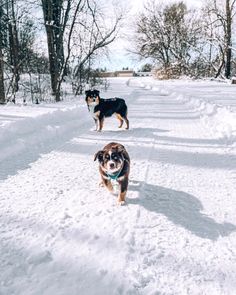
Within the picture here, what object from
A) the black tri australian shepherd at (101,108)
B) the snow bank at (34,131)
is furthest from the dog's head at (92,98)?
the snow bank at (34,131)

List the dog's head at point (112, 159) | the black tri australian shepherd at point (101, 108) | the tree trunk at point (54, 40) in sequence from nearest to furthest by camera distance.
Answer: the dog's head at point (112, 159) → the black tri australian shepherd at point (101, 108) → the tree trunk at point (54, 40)

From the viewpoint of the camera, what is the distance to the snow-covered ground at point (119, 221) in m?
3.18

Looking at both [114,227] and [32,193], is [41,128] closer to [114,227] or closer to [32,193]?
[32,193]

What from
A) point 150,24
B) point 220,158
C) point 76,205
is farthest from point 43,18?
point 150,24

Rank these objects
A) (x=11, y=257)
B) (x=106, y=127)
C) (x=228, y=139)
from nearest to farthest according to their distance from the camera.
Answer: (x=11, y=257), (x=228, y=139), (x=106, y=127)

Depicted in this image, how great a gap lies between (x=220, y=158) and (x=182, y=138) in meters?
2.00

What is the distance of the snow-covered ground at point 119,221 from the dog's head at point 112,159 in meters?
0.51

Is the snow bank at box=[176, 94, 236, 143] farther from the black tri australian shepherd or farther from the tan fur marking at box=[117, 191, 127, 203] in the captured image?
the tan fur marking at box=[117, 191, 127, 203]

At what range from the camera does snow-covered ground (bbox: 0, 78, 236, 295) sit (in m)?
3.18

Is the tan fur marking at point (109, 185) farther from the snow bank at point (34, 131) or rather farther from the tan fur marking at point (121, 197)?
the snow bank at point (34, 131)

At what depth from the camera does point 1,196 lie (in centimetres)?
518

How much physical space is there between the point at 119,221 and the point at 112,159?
0.79 meters

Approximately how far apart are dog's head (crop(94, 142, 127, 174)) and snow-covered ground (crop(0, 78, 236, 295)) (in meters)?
0.51

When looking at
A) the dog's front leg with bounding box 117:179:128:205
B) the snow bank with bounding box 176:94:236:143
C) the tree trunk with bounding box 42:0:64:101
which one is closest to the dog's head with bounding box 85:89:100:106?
the snow bank with bounding box 176:94:236:143
